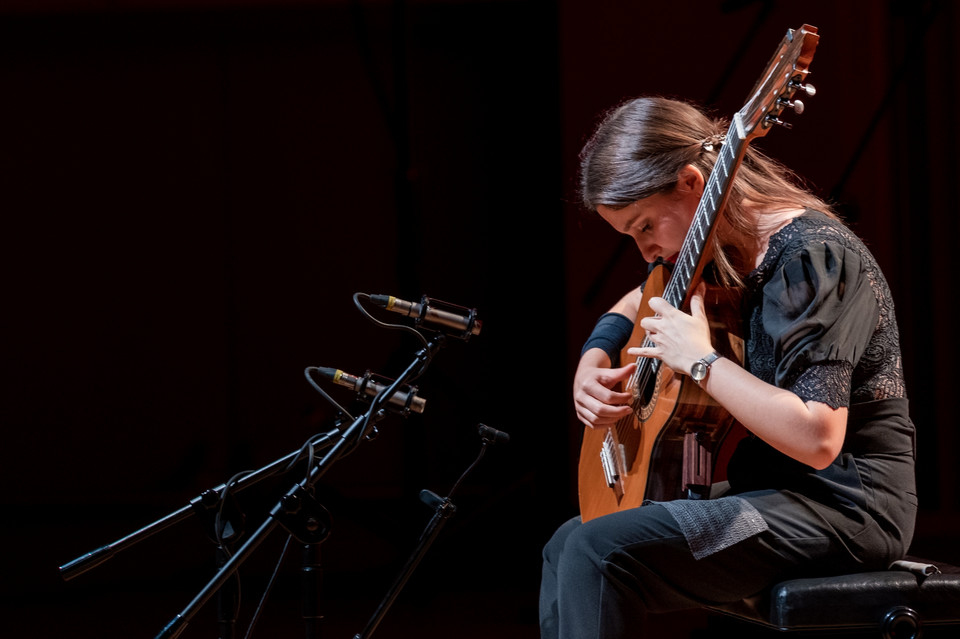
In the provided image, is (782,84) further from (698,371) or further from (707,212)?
(698,371)

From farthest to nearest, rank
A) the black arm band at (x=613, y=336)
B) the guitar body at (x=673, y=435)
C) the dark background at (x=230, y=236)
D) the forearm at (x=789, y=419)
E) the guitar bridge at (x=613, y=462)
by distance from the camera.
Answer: the dark background at (x=230, y=236) → the black arm band at (x=613, y=336) → the guitar bridge at (x=613, y=462) → the guitar body at (x=673, y=435) → the forearm at (x=789, y=419)

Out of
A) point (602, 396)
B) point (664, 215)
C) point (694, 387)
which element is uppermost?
point (664, 215)

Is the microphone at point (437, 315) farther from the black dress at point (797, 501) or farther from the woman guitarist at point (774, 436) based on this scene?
the black dress at point (797, 501)

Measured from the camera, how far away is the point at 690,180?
5.82ft

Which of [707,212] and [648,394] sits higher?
[707,212]

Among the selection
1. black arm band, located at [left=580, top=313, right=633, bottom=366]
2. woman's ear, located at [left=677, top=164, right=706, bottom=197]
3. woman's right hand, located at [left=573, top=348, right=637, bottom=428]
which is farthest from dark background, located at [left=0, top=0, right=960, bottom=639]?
woman's ear, located at [left=677, top=164, right=706, bottom=197]

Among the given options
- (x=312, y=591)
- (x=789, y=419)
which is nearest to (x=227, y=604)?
(x=312, y=591)

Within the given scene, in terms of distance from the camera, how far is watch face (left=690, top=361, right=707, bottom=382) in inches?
61.1

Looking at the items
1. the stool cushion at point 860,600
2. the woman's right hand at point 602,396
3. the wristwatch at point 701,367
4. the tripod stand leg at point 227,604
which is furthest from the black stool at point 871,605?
the tripod stand leg at point 227,604

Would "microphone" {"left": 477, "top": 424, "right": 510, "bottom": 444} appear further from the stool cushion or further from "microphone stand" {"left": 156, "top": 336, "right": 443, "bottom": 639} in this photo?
the stool cushion

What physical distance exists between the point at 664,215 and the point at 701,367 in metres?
0.37

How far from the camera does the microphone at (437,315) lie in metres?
1.68

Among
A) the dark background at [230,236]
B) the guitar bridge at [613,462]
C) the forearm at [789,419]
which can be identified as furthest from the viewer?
the dark background at [230,236]

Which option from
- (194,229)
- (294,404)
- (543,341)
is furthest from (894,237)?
(194,229)
